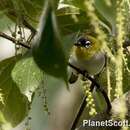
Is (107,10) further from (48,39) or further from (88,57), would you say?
(88,57)

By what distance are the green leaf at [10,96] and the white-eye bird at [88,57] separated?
25 cm

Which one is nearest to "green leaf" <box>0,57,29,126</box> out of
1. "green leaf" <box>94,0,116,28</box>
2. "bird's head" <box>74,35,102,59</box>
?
"bird's head" <box>74,35,102,59</box>

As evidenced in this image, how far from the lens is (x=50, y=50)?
560mm

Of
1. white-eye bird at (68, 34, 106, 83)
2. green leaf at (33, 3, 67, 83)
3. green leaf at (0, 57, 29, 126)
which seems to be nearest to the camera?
green leaf at (33, 3, 67, 83)

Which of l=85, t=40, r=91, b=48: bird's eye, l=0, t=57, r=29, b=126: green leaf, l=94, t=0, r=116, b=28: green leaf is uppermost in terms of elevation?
l=94, t=0, r=116, b=28: green leaf

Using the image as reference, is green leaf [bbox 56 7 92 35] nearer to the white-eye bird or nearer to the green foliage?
the green foliage

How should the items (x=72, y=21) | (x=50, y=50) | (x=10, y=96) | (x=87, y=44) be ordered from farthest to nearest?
(x=87, y=44) < (x=10, y=96) < (x=72, y=21) < (x=50, y=50)

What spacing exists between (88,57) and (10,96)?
447 mm

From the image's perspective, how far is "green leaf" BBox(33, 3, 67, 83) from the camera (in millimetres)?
555

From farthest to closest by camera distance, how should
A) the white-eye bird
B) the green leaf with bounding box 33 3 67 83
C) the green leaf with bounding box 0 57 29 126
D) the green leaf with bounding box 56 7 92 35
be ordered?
the white-eye bird < the green leaf with bounding box 0 57 29 126 < the green leaf with bounding box 56 7 92 35 < the green leaf with bounding box 33 3 67 83

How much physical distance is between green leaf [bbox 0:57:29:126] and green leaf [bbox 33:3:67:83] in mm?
545

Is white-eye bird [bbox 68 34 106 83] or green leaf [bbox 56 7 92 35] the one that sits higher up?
green leaf [bbox 56 7 92 35]

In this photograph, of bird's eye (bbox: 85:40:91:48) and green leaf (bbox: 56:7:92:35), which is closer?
green leaf (bbox: 56:7:92:35)

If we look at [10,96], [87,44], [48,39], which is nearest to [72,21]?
[10,96]
